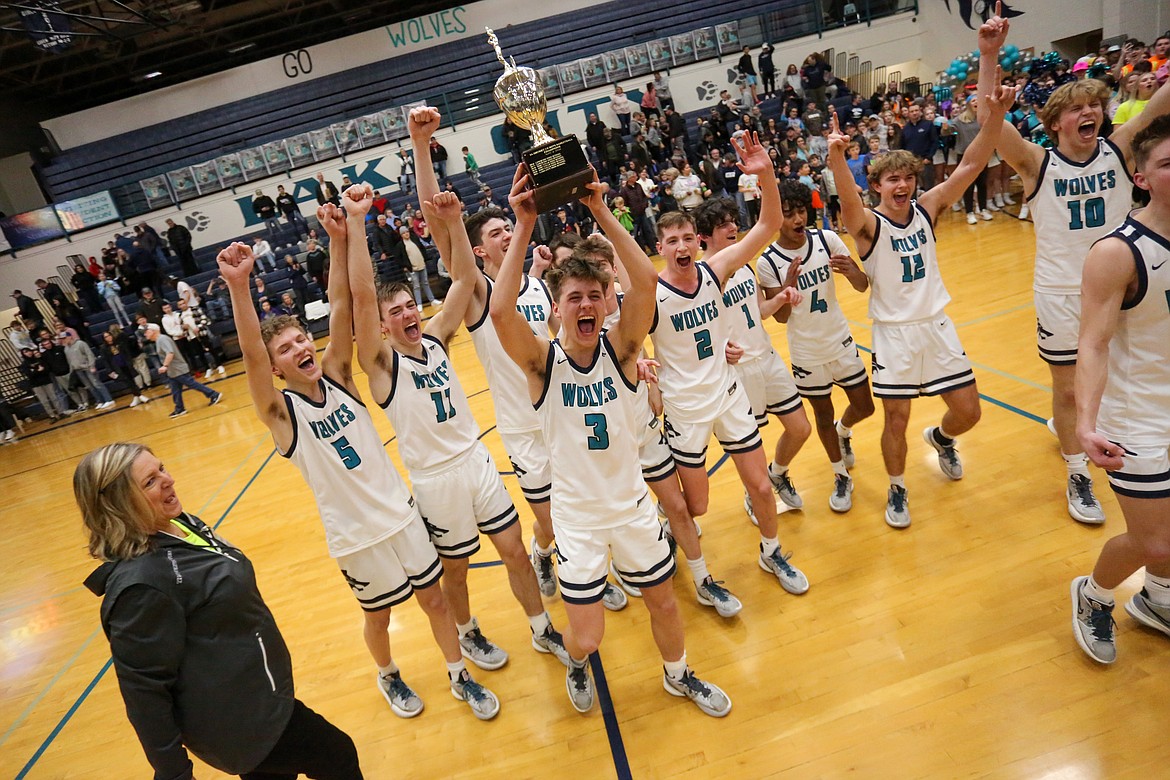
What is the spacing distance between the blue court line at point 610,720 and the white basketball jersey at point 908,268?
→ 3030 mm

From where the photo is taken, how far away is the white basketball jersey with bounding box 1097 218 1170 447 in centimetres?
272

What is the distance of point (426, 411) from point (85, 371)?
58.3ft

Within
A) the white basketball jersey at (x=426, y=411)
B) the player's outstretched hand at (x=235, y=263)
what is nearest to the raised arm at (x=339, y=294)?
the white basketball jersey at (x=426, y=411)

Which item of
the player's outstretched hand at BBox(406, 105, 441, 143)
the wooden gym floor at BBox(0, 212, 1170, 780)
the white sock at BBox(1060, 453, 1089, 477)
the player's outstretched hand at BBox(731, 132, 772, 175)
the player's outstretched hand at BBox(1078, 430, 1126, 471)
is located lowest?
the wooden gym floor at BBox(0, 212, 1170, 780)

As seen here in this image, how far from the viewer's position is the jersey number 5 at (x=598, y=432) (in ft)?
10.9

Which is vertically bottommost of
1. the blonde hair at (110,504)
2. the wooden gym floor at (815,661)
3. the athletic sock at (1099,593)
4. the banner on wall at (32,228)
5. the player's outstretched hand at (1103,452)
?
the wooden gym floor at (815,661)

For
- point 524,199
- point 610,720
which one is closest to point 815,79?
point 524,199

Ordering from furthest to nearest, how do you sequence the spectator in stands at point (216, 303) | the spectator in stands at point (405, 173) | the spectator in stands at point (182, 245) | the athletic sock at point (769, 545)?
the spectator in stands at point (405, 173)
the spectator in stands at point (182, 245)
the spectator in stands at point (216, 303)
the athletic sock at point (769, 545)

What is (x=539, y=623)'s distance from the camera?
432 cm

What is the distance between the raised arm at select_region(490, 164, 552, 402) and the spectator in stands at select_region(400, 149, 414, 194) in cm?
2071

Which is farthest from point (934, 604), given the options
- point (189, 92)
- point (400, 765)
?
point (189, 92)

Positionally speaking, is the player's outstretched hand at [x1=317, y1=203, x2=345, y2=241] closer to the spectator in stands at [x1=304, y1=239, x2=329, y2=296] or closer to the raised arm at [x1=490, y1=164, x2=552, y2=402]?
the raised arm at [x1=490, y1=164, x2=552, y2=402]

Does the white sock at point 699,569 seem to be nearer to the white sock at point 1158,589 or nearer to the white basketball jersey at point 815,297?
the white basketball jersey at point 815,297

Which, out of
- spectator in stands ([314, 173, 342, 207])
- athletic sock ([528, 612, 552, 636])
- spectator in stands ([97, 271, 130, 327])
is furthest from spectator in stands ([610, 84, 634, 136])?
athletic sock ([528, 612, 552, 636])
